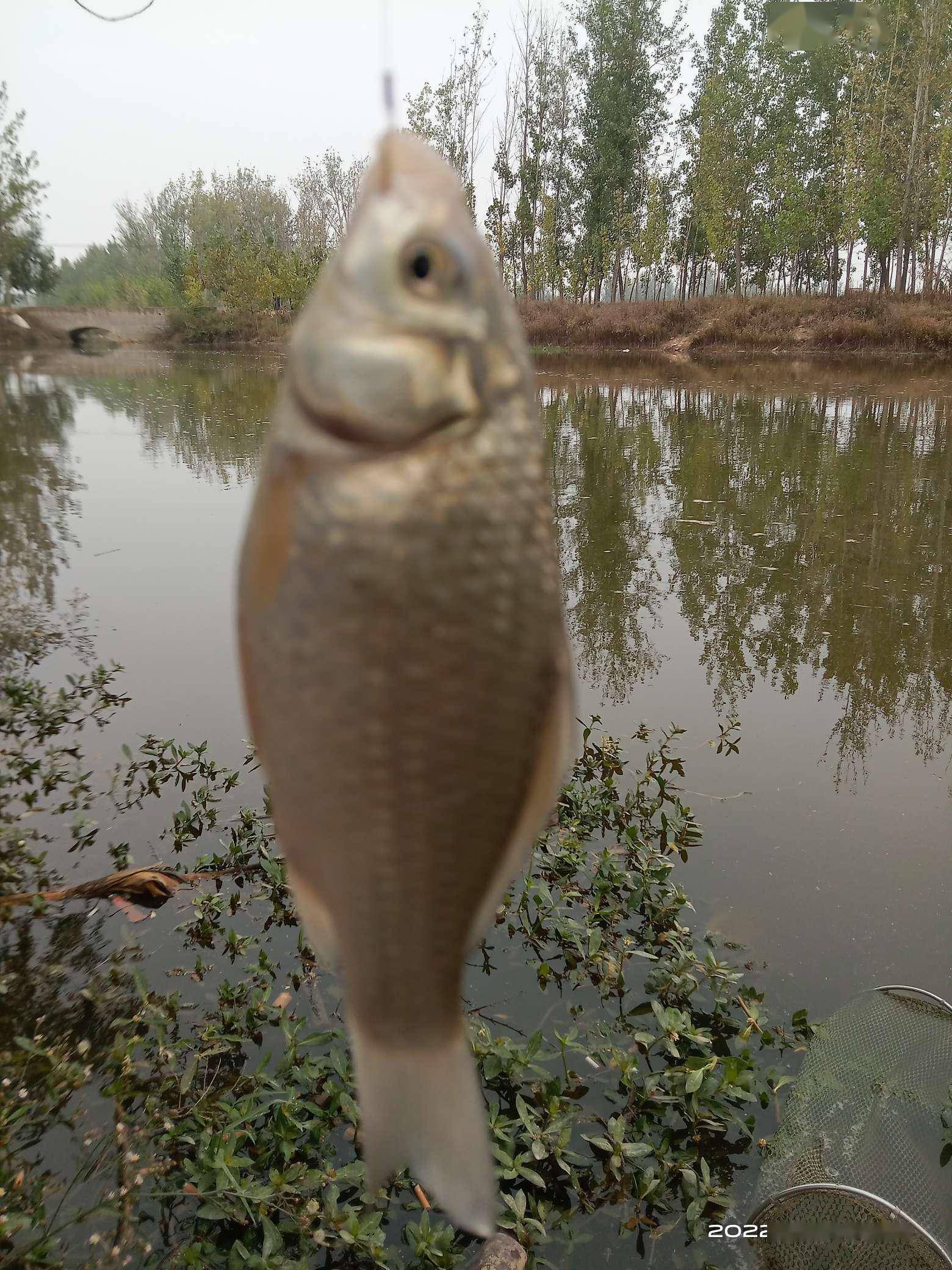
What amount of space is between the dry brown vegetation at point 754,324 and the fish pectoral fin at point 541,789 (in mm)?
31339

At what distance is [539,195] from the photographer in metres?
Result: 36.3

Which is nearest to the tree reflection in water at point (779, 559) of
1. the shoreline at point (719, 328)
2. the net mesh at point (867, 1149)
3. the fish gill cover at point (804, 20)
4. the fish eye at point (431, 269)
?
the net mesh at point (867, 1149)

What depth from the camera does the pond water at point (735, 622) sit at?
149 inches

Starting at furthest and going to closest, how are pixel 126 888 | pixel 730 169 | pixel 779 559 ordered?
1. pixel 730 169
2. pixel 779 559
3. pixel 126 888

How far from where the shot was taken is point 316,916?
751 millimetres

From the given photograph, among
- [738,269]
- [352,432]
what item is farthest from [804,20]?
[738,269]

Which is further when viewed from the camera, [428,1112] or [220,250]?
[220,250]

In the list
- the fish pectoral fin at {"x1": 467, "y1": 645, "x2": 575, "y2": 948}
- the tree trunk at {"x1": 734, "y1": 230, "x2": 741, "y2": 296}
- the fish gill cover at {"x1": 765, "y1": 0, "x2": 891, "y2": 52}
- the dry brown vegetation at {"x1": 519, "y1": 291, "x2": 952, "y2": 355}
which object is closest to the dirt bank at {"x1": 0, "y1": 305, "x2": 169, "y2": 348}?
the dry brown vegetation at {"x1": 519, "y1": 291, "x2": 952, "y2": 355}

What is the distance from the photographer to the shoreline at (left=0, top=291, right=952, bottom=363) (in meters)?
28.3

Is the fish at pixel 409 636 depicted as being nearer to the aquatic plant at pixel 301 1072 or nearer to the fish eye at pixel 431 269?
the fish eye at pixel 431 269

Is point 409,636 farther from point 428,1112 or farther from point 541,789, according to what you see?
point 428,1112

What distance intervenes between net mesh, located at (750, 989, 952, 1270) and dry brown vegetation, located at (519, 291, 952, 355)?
1156 inches

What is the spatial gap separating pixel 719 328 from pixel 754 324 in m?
1.29

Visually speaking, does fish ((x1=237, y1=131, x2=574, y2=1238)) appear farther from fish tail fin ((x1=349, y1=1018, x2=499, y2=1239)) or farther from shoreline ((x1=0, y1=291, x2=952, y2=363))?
shoreline ((x1=0, y1=291, x2=952, y2=363))
